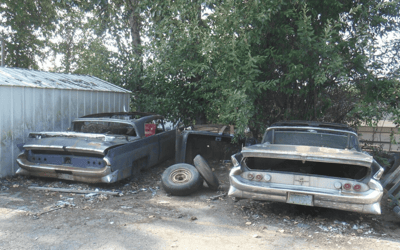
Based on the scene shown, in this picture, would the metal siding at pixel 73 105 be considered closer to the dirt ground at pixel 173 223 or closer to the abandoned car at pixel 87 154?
the abandoned car at pixel 87 154

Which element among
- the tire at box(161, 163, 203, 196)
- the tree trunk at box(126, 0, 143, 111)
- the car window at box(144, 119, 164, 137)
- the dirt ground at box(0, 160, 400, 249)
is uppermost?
the tree trunk at box(126, 0, 143, 111)

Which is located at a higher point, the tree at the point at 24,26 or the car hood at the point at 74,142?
the tree at the point at 24,26

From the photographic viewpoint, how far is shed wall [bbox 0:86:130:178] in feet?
22.5

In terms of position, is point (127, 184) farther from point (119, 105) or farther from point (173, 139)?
point (119, 105)

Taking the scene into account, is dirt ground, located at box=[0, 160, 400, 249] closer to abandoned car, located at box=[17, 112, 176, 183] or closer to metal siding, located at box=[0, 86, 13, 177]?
abandoned car, located at box=[17, 112, 176, 183]

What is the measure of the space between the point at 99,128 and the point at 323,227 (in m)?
5.19

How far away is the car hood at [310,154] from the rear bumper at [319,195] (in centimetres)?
42

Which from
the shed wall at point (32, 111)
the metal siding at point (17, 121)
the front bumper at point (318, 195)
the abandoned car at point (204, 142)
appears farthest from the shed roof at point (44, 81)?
the front bumper at point (318, 195)

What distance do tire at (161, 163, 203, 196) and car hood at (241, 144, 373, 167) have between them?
4.98 ft

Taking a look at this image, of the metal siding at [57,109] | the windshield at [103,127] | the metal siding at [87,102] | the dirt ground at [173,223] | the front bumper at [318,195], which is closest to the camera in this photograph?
the dirt ground at [173,223]

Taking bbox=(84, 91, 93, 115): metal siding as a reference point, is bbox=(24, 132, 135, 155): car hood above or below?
below

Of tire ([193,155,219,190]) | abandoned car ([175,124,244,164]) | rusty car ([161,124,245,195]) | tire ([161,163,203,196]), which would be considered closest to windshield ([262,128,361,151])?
tire ([193,155,219,190])

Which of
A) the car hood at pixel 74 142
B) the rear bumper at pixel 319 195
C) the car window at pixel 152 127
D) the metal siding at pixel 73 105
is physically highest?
the metal siding at pixel 73 105

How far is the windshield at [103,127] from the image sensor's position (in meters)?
7.42
